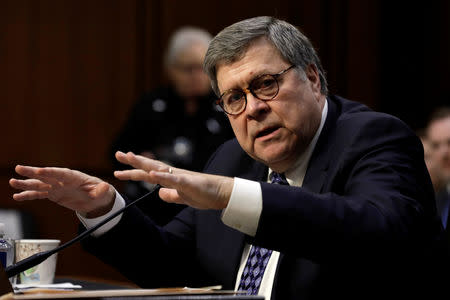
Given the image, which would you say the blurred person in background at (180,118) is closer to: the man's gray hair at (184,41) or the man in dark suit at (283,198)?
the man's gray hair at (184,41)

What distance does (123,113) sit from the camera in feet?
16.5

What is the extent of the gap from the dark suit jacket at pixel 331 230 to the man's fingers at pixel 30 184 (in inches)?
10.3

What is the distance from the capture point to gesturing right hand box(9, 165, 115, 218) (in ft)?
5.80

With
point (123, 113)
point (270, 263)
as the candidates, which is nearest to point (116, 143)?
point (123, 113)

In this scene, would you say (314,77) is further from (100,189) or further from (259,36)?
(100,189)

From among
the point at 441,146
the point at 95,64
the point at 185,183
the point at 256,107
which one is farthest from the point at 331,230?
the point at 95,64

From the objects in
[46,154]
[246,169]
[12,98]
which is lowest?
[46,154]

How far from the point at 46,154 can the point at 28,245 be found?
3.11 meters

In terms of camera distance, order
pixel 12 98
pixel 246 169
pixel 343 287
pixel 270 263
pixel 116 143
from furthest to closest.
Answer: pixel 12 98, pixel 116 143, pixel 246 169, pixel 270 263, pixel 343 287

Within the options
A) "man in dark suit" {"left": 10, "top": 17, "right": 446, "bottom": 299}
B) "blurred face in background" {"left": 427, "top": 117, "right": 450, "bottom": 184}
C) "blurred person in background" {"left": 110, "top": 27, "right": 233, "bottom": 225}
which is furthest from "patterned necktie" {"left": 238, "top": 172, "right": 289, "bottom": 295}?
"blurred face in background" {"left": 427, "top": 117, "right": 450, "bottom": 184}

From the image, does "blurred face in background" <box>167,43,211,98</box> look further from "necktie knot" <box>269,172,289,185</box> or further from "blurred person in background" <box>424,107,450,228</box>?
"necktie knot" <box>269,172,289,185</box>

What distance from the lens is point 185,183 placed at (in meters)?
1.37

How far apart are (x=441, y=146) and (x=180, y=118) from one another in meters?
1.43

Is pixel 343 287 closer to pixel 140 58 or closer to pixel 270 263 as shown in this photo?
pixel 270 263
